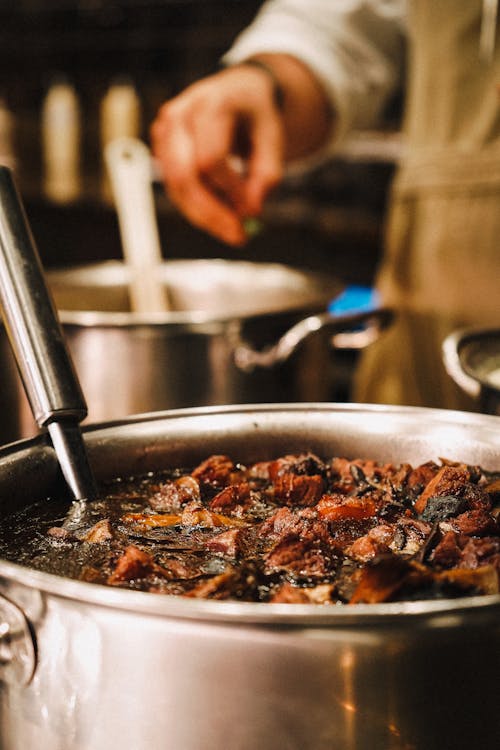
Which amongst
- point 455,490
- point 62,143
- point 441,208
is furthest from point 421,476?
Answer: point 62,143

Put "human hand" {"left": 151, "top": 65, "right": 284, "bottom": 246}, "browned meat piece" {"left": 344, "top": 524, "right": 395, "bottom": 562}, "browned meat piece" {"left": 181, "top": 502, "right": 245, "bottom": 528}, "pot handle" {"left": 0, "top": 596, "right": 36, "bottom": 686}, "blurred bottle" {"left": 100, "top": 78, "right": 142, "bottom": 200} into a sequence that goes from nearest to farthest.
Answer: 1. "pot handle" {"left": 0, "top": 596, "right": 36, "bottom": 686}
2. "browned meat piece" {"left": 344, "top": 524, "right": 395, "bottom": 562}
3. "browned meat piece" {"left": 181, "top": 502, "right": 245, "bottom": 528}
4. "human hand" {"left": 151, "top": 65, "right": 284, "bottom": 246}
5. "blurred bottle" {"left": 100, "top": 78, "right": 142, "bottom": 200}

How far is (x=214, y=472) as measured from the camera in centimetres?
135

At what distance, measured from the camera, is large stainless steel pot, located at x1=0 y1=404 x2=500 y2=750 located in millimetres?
723

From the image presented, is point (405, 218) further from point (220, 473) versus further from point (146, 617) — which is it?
point (146, 617)

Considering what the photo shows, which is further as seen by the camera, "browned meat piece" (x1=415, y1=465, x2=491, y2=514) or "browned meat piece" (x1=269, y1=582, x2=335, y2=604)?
"browned meat piece" (x1=415, y1=465, x2=491, y2=514)

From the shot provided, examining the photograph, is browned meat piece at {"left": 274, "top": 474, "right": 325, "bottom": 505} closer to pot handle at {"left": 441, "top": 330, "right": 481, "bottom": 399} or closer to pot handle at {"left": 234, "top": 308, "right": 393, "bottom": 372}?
pot handle at {"left": 441, "top": 330, "right": 481, "bottom": 399}

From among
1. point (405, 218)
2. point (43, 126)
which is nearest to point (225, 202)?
point (405, 218)

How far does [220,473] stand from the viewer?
1354 mm

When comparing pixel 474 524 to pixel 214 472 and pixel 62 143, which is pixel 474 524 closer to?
pixel 214 472

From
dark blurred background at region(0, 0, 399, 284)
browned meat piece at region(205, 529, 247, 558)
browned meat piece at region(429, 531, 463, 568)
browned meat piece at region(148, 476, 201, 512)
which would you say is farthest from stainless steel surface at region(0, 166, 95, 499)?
dark blurred background at region(0, 0, 399, 284)

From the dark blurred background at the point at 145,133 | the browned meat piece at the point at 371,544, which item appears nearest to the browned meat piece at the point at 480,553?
the browned meat piece at the point at 371,544

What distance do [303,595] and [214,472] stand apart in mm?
452

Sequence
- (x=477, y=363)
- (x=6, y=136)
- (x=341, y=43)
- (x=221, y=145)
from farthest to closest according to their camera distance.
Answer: (x=6, y=136), (x=341, y=43), (x=221, y=145), (x=477, y=363)

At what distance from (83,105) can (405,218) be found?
3671 mm
